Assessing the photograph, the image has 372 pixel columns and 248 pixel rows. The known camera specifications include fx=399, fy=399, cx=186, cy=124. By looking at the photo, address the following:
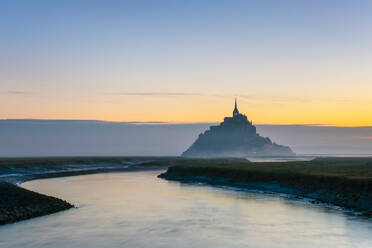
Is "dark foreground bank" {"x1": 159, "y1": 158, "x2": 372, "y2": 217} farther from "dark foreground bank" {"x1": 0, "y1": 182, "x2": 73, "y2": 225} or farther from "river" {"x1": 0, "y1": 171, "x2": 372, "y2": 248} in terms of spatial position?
"dark foreground bank" {"x1": 0, "y1": 182, "x2": 73, "y2": 225}

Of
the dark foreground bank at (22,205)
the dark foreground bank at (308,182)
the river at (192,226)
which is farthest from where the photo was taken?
the dark foreground bank at (308,182)

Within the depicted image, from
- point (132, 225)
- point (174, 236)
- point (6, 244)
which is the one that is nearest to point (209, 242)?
point (174, 236)

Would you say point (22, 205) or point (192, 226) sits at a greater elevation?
point (22, 205)

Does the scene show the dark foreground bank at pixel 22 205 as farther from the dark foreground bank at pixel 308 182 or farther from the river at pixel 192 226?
the dark foreground bank at pixel 308 182

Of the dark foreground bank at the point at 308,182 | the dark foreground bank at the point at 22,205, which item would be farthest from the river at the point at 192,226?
the dark foreground bank at the point at 308,182

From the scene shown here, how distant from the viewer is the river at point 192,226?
3114 cm

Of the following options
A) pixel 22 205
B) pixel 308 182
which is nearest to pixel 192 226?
pixel 22 205

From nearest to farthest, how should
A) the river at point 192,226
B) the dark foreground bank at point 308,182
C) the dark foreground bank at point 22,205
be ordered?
the river at point 192,226 < the dark foreground bank at point 22,205 < the dark foreground bank at point 308,182

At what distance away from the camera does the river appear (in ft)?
102

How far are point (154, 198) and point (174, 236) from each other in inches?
988

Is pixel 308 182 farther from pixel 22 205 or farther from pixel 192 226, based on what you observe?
pixel 22 205

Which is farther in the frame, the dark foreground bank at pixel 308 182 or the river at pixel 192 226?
the dark foreground bank at pixel 308 182

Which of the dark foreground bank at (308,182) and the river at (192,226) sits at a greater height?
the dark foreground bank at (308,182)

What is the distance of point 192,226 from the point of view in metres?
37.7
